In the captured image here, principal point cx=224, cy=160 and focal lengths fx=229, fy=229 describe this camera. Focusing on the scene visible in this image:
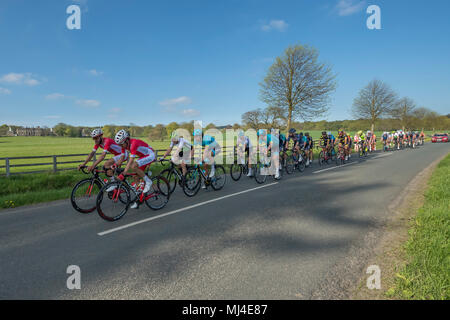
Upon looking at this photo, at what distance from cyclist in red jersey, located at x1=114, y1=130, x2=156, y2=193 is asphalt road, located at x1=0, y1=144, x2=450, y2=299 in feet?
2.89

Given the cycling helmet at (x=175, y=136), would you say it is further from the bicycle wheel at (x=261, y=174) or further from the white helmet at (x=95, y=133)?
the bicycle wheel at (x=261, y=174)

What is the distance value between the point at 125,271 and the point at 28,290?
1030 millimetres

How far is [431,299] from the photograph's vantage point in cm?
227

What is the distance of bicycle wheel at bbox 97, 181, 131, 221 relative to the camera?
4.92m

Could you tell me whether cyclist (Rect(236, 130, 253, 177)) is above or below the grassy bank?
above

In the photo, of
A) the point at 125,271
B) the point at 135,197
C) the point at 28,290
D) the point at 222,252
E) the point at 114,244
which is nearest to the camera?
the point at 28,290

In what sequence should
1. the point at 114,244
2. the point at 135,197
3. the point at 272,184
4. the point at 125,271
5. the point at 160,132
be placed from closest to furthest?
1. the point at 125,271
2. the point at 114,244
3. the point at 135,197
4. the point at 272,184
5. the point at 160,132

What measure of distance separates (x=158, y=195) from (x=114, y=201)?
103 cm

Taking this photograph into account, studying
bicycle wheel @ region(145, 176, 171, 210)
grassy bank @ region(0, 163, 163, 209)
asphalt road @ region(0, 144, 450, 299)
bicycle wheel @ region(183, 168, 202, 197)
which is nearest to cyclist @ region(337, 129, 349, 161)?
asphalt road @ region(0, 144, 450, 299)

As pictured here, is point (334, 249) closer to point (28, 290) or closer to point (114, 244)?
point (114, 244)

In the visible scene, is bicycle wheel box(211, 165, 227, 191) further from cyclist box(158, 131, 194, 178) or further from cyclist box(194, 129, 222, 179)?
cyclist box(158, 131, 194, 178)

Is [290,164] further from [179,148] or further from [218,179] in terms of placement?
[179,148]
